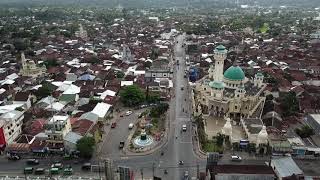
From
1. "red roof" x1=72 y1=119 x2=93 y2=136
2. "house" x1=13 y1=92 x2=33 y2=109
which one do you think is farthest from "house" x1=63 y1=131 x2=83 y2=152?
"house" x1=13 y1=92 x2=33 y2=109

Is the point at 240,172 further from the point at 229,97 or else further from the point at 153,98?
the point at 153,98

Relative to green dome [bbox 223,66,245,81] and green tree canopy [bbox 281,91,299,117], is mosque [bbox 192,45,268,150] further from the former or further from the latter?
green tree canopy [bbox 281,91,299,117]

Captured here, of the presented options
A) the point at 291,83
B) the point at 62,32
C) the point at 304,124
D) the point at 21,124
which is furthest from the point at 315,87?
the point at 62,32

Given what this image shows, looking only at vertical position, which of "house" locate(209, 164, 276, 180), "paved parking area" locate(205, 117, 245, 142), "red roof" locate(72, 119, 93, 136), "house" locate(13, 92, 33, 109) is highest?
"house" locate(13, 92, 33, 109)

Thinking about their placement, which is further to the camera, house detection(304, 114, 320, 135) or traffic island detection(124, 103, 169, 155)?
house detection(304, 114, 320, 135)


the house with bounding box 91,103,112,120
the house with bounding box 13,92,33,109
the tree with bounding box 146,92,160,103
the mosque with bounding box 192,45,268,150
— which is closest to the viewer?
the mosque with bounding box 192,45,268,150

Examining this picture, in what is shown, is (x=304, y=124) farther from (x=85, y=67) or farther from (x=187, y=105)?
(x=85, y=67)

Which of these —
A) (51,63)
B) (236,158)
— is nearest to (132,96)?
(236,158)
